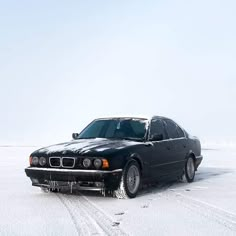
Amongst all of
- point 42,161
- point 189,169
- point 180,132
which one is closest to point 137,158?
point 42,161

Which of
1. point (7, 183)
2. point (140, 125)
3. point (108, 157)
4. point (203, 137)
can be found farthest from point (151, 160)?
point (203, 137)

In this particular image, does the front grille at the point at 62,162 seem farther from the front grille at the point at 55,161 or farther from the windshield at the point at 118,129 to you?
the windshield at the point at 118,129

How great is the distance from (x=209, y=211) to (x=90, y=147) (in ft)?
7.34

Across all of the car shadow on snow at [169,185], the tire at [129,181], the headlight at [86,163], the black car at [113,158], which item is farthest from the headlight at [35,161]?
the tire at [129,181]

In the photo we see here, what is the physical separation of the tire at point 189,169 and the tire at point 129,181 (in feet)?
7.38

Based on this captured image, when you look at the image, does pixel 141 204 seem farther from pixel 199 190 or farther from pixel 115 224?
pixel 199 190

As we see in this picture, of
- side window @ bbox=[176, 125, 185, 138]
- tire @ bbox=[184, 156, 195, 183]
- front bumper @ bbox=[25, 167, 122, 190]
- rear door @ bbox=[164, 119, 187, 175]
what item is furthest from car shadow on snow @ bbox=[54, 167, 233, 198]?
side window @ bbox=[176, 125, 185, 138]

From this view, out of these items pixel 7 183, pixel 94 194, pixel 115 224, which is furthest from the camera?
pixel 7 183

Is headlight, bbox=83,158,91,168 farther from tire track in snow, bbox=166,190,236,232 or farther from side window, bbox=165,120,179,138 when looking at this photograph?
side window, bbox=165,120,179,138

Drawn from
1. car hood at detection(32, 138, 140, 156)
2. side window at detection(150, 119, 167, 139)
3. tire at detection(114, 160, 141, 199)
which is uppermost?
side window at detection(150, 119, 167, 139)

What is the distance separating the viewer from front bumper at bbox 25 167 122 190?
22.2 feet

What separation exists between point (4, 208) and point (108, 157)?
1765 millimetres

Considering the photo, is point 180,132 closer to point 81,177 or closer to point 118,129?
point 118,129

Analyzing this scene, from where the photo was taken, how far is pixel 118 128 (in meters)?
8.28
